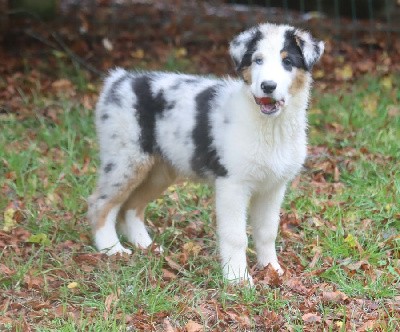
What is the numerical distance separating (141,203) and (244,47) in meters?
1.55

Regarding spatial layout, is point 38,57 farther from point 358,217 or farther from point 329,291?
point 329,291

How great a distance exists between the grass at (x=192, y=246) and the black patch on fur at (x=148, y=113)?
75cm

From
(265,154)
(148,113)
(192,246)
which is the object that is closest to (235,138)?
(265,154)

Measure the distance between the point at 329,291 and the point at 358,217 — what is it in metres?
1.21

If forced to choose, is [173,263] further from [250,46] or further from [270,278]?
[250,46]

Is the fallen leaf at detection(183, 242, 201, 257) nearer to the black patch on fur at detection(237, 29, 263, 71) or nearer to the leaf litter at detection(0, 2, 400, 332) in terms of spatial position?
the leaf litter at detection(0, 2, 400, 332)

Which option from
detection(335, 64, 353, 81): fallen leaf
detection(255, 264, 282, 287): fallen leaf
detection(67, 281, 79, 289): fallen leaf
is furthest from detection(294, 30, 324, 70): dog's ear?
detection(335, 64, 353, 81): fallen leaf

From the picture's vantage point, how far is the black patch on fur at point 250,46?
16.7 ft

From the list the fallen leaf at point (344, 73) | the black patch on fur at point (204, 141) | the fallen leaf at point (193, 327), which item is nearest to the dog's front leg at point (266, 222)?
the black patch on fur at point (204, 141)

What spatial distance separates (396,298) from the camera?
16.6 ft

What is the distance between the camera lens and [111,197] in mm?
5871

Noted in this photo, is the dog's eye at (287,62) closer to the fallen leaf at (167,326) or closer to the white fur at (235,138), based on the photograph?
the white fur at (235,138)

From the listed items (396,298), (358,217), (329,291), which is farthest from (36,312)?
(358,217)

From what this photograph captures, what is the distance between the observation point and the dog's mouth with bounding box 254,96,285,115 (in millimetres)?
5012
